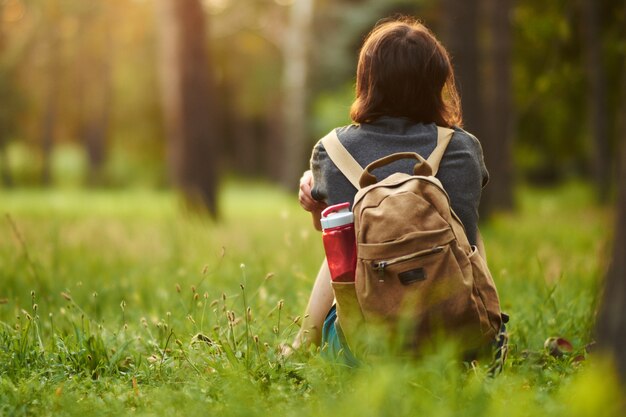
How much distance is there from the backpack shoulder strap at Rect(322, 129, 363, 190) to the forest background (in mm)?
620

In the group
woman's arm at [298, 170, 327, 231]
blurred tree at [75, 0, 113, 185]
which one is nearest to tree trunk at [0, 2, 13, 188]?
blurred tree at [75, 0, 113, 185]

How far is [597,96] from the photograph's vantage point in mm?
14430

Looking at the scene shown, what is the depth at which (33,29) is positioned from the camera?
1908 centimetres

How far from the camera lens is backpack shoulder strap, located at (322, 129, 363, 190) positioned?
10.2ft

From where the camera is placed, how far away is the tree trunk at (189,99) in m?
11.1

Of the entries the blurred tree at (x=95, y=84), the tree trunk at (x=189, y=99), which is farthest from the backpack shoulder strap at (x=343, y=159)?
the blurred tree at (x=95, y=84)

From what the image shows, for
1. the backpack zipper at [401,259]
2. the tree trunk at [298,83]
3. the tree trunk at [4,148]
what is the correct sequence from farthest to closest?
the tree trunk at [298,83], the tree trunk at [4,148], the backpack zipper at [401,259]

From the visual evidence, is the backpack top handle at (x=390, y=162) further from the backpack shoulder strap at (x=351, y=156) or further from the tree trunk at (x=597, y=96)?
the tree trunk at (x=597, y=96)

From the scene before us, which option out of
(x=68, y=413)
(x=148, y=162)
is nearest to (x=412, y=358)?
(x=68, y=413)

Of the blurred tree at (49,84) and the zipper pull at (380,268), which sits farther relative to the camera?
the blurred tree at (49,84)

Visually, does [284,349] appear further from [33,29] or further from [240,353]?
[33,29]

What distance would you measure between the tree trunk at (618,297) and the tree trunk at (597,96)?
12.3 m

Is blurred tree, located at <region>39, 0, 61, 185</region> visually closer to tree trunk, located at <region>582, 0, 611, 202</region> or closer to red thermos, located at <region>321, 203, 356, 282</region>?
tree trunk, located at <region>582, 0, 611, 202</region>

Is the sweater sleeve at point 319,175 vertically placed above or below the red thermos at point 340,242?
above
